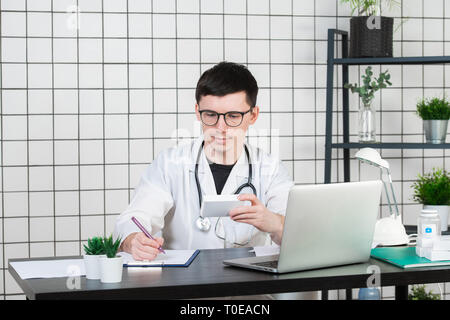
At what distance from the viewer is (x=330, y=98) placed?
10.5ft

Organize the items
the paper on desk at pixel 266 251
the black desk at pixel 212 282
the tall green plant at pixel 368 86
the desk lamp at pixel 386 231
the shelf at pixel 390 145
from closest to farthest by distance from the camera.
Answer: the black desk at pixel 212 282, the paper on desk at pixel 266 251, the desk lamp at pixel 386 231, the shelf at pixel 390 145, the tall green plant at pixel 368 86

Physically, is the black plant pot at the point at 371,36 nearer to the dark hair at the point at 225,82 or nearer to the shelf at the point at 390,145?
the shelf at the point at 390,145

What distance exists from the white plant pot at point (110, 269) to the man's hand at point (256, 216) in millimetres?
408

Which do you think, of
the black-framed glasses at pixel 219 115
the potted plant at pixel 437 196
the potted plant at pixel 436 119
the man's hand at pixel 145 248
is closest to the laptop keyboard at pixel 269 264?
the man's hand at pixel 145 248

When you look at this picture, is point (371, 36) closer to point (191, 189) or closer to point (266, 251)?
point (191, 189)

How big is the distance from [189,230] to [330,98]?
46.5 inches

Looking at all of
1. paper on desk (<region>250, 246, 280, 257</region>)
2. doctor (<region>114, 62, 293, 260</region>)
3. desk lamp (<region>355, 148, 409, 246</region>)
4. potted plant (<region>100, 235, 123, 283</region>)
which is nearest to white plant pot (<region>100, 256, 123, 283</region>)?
potted plant (<region>100, 235, 123, 283</region>)

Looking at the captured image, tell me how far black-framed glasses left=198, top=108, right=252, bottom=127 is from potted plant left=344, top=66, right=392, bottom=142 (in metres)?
1.02

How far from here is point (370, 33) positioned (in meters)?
3.17

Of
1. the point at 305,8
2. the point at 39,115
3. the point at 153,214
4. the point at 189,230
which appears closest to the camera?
the point at 153,214

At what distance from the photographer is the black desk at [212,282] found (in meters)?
1.50
